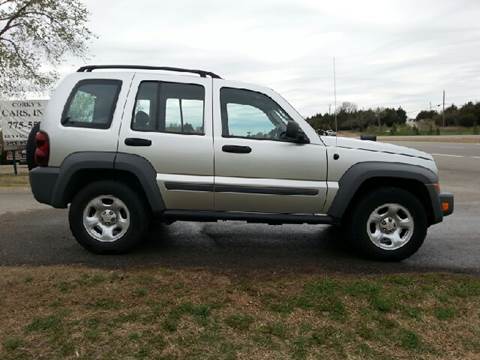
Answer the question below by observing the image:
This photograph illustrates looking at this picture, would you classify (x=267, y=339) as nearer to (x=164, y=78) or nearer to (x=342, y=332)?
(x=342, y=332)

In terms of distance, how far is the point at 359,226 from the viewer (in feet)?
15.9

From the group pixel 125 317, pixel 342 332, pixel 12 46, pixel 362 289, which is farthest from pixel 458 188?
pixel 12 46

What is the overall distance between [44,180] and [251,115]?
7.47 ft

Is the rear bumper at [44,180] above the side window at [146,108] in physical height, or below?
below

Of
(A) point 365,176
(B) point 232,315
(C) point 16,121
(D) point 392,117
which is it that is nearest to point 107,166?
(B) point 232,315

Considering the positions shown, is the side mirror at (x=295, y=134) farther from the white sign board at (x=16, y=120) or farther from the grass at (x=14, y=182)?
the white sign board at (x=16, y=120)

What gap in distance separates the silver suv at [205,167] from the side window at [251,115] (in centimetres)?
1

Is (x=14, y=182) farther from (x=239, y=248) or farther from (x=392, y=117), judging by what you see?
(x=392, y=117)

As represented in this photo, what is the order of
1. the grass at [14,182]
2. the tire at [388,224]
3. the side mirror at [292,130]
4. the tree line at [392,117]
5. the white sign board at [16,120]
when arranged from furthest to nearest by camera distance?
the tree line at [392,117] → the white sign board at [16,120] → the grass at [14,182] → the tire at [388,224] → the side mirror at [292,130]

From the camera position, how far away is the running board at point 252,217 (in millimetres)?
4844

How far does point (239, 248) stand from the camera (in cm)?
540

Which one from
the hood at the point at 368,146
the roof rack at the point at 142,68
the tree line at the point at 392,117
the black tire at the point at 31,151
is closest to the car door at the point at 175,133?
the roof rack at the point at 142,68

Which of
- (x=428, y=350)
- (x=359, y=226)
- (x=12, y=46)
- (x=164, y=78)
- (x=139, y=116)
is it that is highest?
(x=12, y=46)

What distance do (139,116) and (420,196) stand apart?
3171 mm
